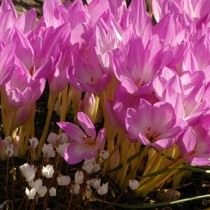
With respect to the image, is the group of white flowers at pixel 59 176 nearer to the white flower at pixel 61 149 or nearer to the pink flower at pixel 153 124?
the white flower at pixel 61 149

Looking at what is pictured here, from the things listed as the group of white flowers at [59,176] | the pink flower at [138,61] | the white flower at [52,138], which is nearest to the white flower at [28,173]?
the group of white flowers at [59,176]

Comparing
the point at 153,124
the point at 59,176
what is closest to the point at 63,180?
the point at 59,176

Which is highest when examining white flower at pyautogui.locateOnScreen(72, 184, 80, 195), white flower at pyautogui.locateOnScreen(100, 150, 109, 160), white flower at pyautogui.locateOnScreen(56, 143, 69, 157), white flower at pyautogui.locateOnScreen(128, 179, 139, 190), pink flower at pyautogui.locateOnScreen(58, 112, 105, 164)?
pink flower at pyautogui.locateOnScreen(58, 112, 105, 164)

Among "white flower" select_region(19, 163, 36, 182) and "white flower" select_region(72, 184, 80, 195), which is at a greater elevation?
"white flower" select_region(19, 163, 36, 182)

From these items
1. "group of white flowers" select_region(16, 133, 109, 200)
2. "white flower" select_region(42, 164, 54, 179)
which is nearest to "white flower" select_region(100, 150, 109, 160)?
"group of white flowers" select_region(16, 133, 109, 200)

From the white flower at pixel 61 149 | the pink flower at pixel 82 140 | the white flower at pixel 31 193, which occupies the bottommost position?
the white flower at pixel 31 193

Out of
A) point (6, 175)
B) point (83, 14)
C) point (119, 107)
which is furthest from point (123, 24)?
point (6, 175)

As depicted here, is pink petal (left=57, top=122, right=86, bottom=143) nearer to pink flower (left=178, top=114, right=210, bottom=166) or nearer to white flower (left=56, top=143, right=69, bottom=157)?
white flower (left=56, top=143, right=69, bottom=157)
